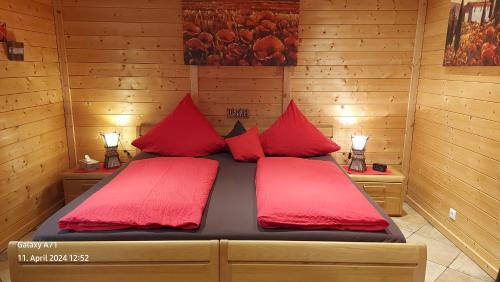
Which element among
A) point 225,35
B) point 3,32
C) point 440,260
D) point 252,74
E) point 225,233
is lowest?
point 440,260

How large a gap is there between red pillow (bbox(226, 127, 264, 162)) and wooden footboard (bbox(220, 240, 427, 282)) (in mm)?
1341

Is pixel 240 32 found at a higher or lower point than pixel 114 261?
higher

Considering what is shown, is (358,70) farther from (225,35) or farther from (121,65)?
(121,65)

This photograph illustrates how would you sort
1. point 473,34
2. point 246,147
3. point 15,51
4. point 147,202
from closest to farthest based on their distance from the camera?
point 147,202 < point 473,34 < point 15,51 < point 246,147

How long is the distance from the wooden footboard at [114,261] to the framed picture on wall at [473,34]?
222 cm

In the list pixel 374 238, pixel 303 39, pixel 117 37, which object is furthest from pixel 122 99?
pixel 374 238

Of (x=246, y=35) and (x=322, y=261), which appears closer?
(x=322, y=261)

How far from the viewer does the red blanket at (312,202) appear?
170 cm

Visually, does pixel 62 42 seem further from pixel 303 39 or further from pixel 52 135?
pixel 303 39

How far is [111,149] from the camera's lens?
3232 mm

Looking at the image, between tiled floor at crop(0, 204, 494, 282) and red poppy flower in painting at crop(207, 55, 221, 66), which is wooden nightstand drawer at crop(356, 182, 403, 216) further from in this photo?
red poppy flower in painting at crop(207, 55, 221, 66)

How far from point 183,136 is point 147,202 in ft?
4.40

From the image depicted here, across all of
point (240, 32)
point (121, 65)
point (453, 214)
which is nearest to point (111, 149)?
point (121, 65)

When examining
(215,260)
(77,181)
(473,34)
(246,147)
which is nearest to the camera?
(215,260)
